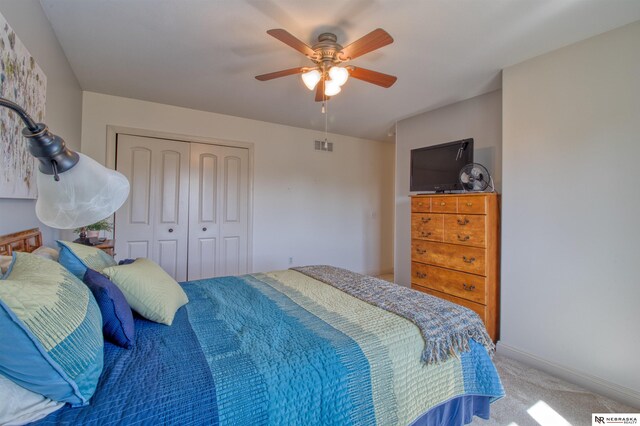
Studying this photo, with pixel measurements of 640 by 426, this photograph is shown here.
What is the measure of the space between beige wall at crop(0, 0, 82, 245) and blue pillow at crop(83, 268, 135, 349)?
0.76 meters

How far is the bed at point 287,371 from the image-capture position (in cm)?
83

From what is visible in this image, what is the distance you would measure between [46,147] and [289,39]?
1392mm

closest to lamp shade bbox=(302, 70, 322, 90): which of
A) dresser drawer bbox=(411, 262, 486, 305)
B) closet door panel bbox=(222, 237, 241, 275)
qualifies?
dresser drawer bbox=(411, 262, 486, 305)

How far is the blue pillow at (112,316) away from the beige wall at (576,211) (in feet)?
8.87

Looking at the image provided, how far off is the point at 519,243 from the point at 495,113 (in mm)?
1391

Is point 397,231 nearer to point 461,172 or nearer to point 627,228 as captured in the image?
point 461,172

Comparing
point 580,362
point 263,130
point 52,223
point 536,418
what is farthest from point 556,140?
point 263,130

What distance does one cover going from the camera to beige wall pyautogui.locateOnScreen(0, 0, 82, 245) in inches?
56.7

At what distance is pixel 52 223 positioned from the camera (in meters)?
0.80

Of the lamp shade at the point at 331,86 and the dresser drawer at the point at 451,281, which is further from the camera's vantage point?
the dresser drawer at the point at 451,281

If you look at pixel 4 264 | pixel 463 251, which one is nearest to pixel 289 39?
pixel 4 264

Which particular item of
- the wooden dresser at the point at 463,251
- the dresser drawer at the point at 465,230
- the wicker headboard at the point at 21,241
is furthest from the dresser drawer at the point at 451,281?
the wicker headboard at the point at 21,241

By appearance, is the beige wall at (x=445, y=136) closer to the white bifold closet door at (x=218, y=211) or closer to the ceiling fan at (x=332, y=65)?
the ceiling fan at (x=332, y=65)

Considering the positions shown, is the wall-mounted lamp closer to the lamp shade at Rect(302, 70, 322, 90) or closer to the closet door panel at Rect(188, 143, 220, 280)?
the lamp shade at Rect(302, 70, 322, 90)
